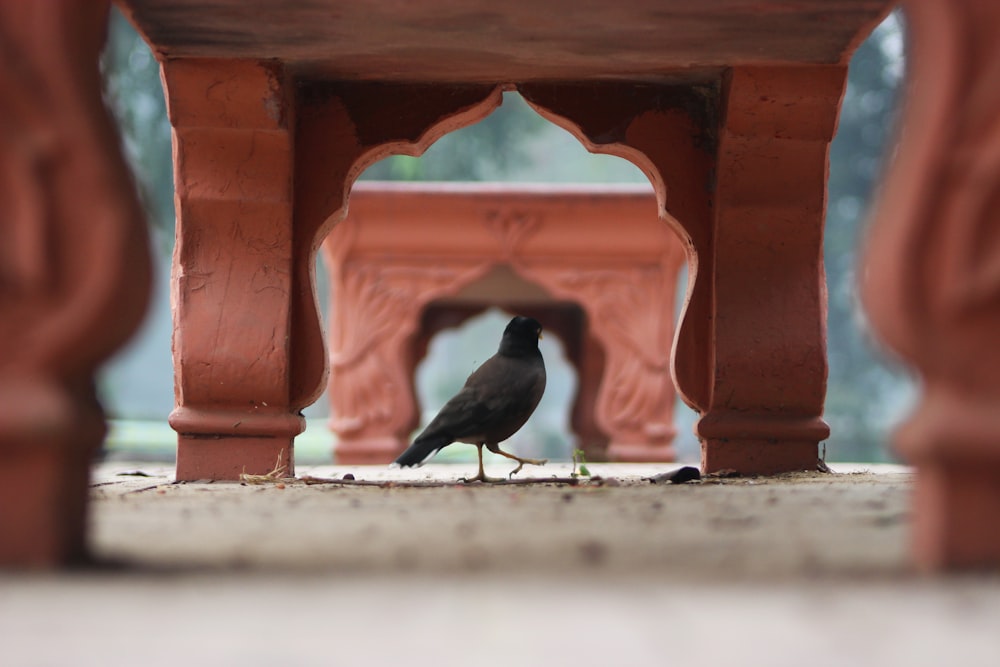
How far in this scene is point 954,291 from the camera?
5.37ft

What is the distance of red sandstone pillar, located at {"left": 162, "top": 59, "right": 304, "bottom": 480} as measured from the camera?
3.62 m

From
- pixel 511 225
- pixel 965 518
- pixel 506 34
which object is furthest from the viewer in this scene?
pixel 511 225

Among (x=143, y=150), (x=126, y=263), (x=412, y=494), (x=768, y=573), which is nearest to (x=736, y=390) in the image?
(x=412, y=494)

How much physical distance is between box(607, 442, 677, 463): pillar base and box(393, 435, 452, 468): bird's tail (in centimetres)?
287

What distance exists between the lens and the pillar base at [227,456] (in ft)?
11.9

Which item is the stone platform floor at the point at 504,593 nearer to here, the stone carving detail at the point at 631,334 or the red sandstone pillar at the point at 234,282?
the red sandstone pillar at the point at 234,282

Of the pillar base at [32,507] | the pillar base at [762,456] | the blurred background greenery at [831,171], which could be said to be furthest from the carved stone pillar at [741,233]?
the blurred background greenery at [831,171]

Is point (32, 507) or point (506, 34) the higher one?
point (506, 34)

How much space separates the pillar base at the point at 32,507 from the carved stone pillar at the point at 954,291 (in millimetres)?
1271

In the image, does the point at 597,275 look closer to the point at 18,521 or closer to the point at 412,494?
the point at 412,494

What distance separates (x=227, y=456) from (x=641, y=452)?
336 centimetres

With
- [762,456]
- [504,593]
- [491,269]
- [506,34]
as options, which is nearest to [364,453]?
[491,269]

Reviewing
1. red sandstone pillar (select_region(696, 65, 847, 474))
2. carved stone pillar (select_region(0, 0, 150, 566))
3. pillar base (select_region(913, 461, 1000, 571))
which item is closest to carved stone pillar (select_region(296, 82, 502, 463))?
red sandstone pillar (select_region(696, 65, 847, 474))

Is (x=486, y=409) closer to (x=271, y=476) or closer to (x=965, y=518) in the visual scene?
(x=271, y=476)
